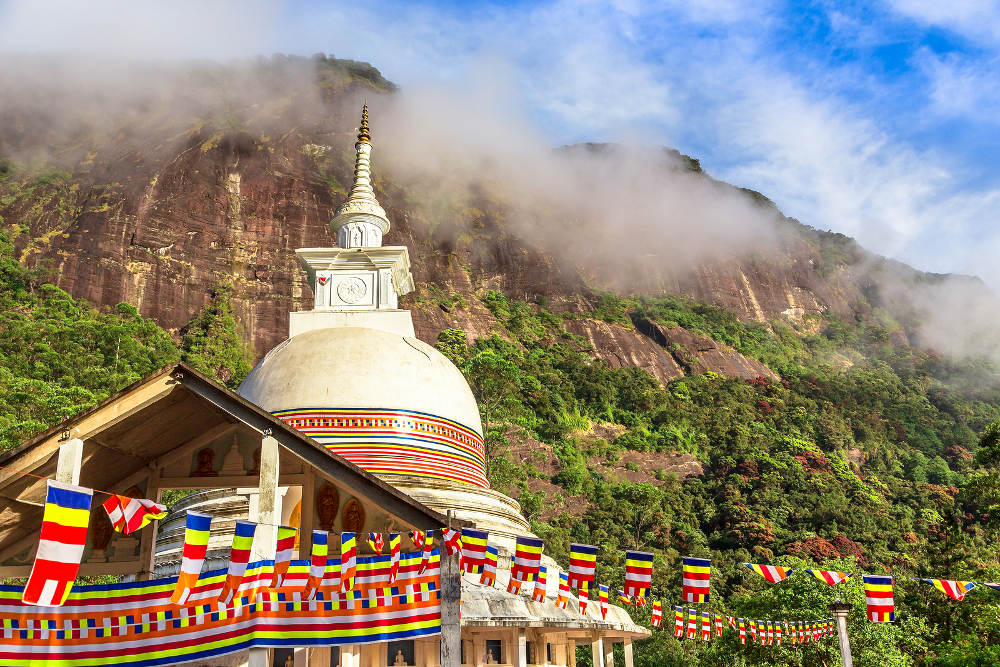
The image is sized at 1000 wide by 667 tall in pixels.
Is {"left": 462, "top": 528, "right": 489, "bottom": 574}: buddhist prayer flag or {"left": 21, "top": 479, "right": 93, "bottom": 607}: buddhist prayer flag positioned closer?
{"left": 21, "top": 479, "right": 93, "bottom": 607}: buddhist prayer flag

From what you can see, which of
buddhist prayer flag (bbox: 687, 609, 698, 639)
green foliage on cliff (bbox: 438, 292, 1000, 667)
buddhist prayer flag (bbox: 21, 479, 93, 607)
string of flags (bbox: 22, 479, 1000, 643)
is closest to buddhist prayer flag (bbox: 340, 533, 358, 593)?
string of flags (bbox: 22, 479, 1000, 643)

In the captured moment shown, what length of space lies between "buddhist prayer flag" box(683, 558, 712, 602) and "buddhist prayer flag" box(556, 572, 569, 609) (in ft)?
6.05

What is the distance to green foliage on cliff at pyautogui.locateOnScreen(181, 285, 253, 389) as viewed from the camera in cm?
6625

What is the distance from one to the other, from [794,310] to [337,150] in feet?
220

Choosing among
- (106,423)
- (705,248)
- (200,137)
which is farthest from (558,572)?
(705,248)

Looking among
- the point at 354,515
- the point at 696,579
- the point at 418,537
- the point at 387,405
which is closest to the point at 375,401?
the point at 387,405

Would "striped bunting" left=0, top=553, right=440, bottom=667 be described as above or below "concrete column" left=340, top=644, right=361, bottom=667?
above

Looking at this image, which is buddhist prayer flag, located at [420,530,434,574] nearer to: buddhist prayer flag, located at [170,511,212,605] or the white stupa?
buddhist prayer flag, located at [170,511,212,605]

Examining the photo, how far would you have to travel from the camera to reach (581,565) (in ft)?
40.4

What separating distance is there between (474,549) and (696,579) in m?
4.94

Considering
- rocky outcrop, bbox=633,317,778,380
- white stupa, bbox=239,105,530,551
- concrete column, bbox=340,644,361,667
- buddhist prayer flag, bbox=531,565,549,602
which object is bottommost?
concrete column, bbox=340,644,361,667

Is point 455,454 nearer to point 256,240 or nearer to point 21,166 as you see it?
point 256,240

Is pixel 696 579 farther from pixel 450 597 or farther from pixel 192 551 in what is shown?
pixel 192 551

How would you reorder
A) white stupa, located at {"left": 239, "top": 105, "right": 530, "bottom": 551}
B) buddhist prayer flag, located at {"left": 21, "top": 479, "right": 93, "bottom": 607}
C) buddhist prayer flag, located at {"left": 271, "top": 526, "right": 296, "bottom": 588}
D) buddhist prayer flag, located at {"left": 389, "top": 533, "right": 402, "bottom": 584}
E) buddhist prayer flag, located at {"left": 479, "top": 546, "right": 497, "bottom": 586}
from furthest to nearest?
white stupa, located at {"left": 239, "top": 105, "right": 530, "bottom": 551} < buddhist prayer flag, located at {"left": 479, "top": 546, "right": 497, "bottom": 586} < buddhist prayer flag, located at {"left": 389, "top": 533, "right": 402, "bottom": 584} < buddhist prayer flag, located at {"left": 271, "top": 526, "right": 296, "bottom": 588} < buddhist prayer flag, located at {"left": 21, "top": 479, "right": 93, "bottom": 607}
